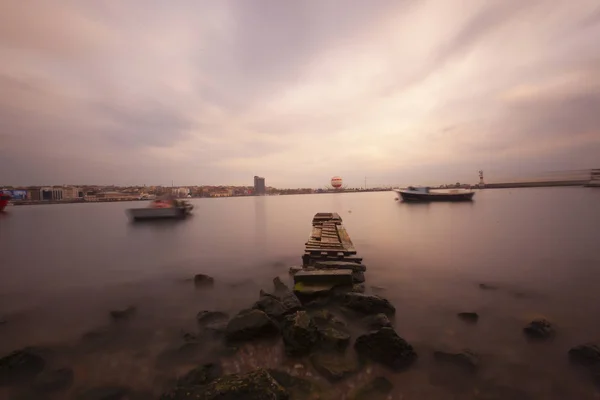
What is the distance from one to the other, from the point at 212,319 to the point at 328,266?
4.34 m

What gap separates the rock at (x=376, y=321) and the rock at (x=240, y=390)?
3271 millimetres

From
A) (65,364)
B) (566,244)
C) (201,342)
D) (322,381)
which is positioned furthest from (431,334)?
(566,244)

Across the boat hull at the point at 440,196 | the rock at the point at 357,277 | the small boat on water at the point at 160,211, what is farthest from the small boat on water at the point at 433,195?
the rock at the point at 357,277

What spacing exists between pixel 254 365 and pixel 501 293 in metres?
9.14

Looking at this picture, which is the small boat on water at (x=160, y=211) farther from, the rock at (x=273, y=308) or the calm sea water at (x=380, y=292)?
the rock at (x=273, y=308)

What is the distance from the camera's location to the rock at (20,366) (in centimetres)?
528

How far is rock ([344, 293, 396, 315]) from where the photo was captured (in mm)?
7605

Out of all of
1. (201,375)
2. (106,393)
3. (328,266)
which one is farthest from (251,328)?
(328,266)

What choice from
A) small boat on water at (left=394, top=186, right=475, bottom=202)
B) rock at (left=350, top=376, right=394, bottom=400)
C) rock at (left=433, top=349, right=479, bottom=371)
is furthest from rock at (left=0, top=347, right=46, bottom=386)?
small boat on water at (left=394, top=186, right=475, bottom=202)

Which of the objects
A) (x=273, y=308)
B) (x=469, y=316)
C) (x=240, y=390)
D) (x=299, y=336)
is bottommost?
(x=469, y=316)

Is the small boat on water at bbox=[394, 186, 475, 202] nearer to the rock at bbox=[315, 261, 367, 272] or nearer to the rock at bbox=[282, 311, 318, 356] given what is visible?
the rock at bbox=[315, 261, 367, 272]

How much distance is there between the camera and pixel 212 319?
768cm

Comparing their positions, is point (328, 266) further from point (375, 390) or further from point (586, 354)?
point (586, 354)

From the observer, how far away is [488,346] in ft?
20.0
